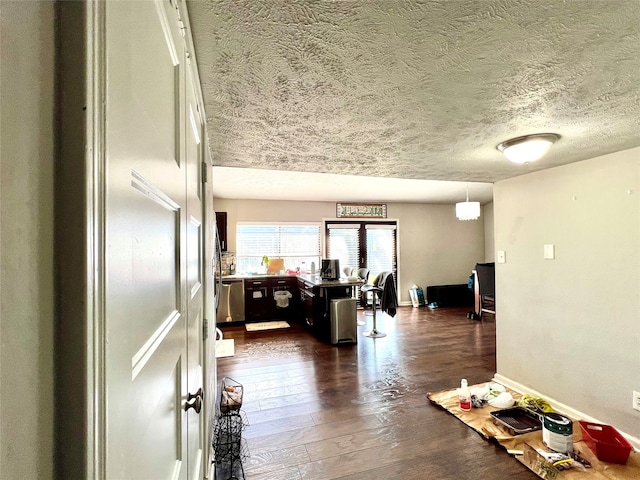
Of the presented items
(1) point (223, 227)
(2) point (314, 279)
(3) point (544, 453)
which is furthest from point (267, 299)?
(3) point (544, 453)

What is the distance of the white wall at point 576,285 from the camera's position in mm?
2143

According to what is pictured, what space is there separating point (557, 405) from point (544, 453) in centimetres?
76

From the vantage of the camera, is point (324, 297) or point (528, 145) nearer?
point (528, 145)

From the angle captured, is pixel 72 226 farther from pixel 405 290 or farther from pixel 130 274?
pixel 405 290

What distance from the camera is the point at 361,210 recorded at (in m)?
7.07

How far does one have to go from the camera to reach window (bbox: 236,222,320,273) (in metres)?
6.29

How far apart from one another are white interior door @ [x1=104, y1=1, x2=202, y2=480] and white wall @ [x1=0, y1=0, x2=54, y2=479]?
0.06m

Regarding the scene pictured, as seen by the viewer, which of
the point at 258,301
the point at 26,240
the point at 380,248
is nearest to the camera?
the point at 26,240

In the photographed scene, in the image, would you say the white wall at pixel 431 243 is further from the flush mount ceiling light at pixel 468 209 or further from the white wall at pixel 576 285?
the white wall at pixel 576 285

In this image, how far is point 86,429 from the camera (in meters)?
0.28

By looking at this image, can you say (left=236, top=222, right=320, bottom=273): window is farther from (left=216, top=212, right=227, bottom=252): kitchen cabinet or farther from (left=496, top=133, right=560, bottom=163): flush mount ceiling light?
(left=496, top=133, right=560, bottom=163): flush mount ceiling light

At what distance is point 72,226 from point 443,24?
1.08 meters

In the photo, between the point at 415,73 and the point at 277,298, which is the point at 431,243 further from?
the point at 415,73

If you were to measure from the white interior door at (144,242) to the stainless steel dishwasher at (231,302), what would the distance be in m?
4.72
